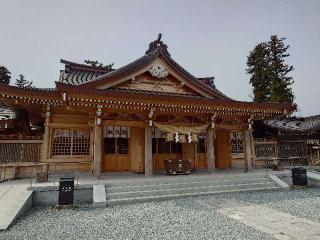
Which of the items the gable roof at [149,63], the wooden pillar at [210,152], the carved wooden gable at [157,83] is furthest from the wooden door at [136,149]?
the wooden pillar at [210,152]

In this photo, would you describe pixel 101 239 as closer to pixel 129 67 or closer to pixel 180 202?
pixel 180 202

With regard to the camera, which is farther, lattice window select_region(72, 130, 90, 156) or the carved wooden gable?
the carved wooden gable

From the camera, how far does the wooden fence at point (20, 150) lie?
1173cm

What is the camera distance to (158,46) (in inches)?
582

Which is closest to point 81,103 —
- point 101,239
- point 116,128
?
point 116,128

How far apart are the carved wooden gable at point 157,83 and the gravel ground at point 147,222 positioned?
7.46 meters

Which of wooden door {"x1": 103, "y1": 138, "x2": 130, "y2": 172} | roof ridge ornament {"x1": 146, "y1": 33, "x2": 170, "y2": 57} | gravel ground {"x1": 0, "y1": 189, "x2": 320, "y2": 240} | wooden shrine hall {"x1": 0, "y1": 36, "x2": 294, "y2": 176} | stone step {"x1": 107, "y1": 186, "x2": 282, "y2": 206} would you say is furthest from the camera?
roof ridge ornament {"x1": 146, "y1": 33, "x2": 170, "y2": 57}

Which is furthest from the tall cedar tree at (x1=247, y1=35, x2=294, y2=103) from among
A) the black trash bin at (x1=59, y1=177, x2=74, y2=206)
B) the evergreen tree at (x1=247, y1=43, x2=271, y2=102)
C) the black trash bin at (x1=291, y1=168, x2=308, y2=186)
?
the black trash bin at (x1=59, y1=177, x2=74, y2=206)

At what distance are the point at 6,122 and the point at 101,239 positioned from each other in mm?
10205

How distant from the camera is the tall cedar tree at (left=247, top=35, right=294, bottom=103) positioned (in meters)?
31.0

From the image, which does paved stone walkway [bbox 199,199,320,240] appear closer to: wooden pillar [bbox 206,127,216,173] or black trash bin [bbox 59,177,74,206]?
wooden pillar [bbox 206,127,216,173]

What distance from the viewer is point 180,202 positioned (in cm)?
895

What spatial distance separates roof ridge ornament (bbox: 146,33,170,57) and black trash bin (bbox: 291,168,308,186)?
9478mm

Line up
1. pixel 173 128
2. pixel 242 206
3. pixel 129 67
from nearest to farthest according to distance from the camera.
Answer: pixel 242 206, pixel 173 128, pixel 129 67
